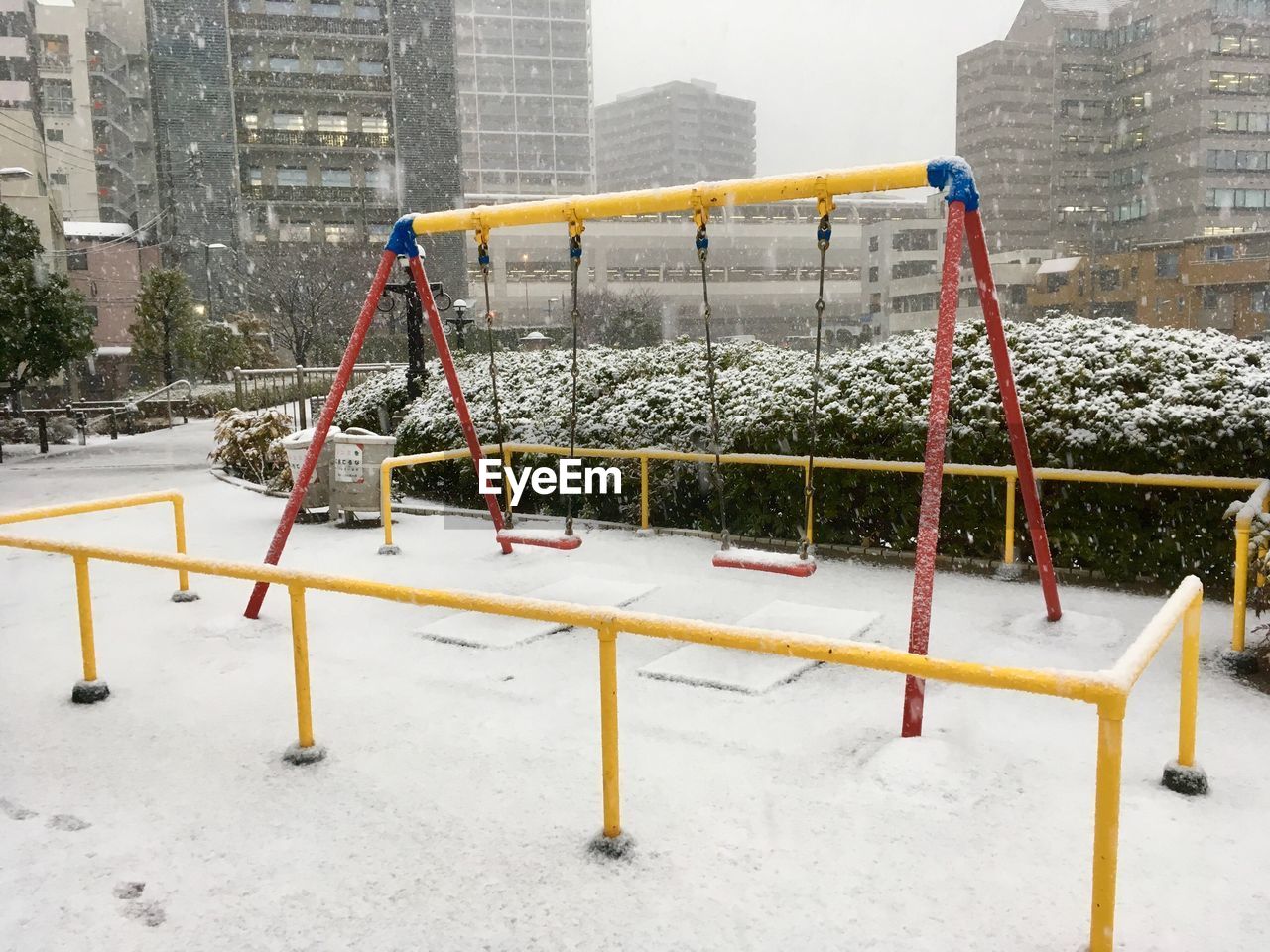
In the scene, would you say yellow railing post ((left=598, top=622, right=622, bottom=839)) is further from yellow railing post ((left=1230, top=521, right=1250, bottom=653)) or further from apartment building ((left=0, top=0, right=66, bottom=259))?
apartment building ((left=0, top=0, right=66, bottom=259))

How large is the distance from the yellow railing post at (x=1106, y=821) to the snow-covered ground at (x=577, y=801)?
0.27m

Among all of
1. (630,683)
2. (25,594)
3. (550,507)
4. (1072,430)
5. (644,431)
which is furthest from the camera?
(550,507)

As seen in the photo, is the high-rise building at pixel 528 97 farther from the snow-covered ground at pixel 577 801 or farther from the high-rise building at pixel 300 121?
the snow-covered ground at pixel 577 801

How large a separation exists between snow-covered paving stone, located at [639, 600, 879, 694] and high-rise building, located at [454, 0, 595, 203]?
178599 millimetres

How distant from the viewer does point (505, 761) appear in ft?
13.7

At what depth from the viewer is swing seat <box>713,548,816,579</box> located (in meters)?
5.91

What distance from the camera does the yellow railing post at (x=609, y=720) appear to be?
330cm

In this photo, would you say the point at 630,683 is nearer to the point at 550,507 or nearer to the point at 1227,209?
the point at 550,507

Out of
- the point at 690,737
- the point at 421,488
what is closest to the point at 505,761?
the point at 690,737

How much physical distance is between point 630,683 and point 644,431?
14.8ft

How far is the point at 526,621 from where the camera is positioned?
6.39 meters

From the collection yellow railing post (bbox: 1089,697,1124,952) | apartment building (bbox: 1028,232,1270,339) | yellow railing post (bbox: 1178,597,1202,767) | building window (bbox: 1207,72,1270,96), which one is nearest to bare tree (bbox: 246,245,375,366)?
apartment building (bbox: 1028,232,1270,339)

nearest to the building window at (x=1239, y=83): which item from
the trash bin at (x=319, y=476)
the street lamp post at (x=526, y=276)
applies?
the street lamp post at (x=526, y=276)

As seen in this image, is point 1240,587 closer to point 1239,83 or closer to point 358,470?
point 358,470
